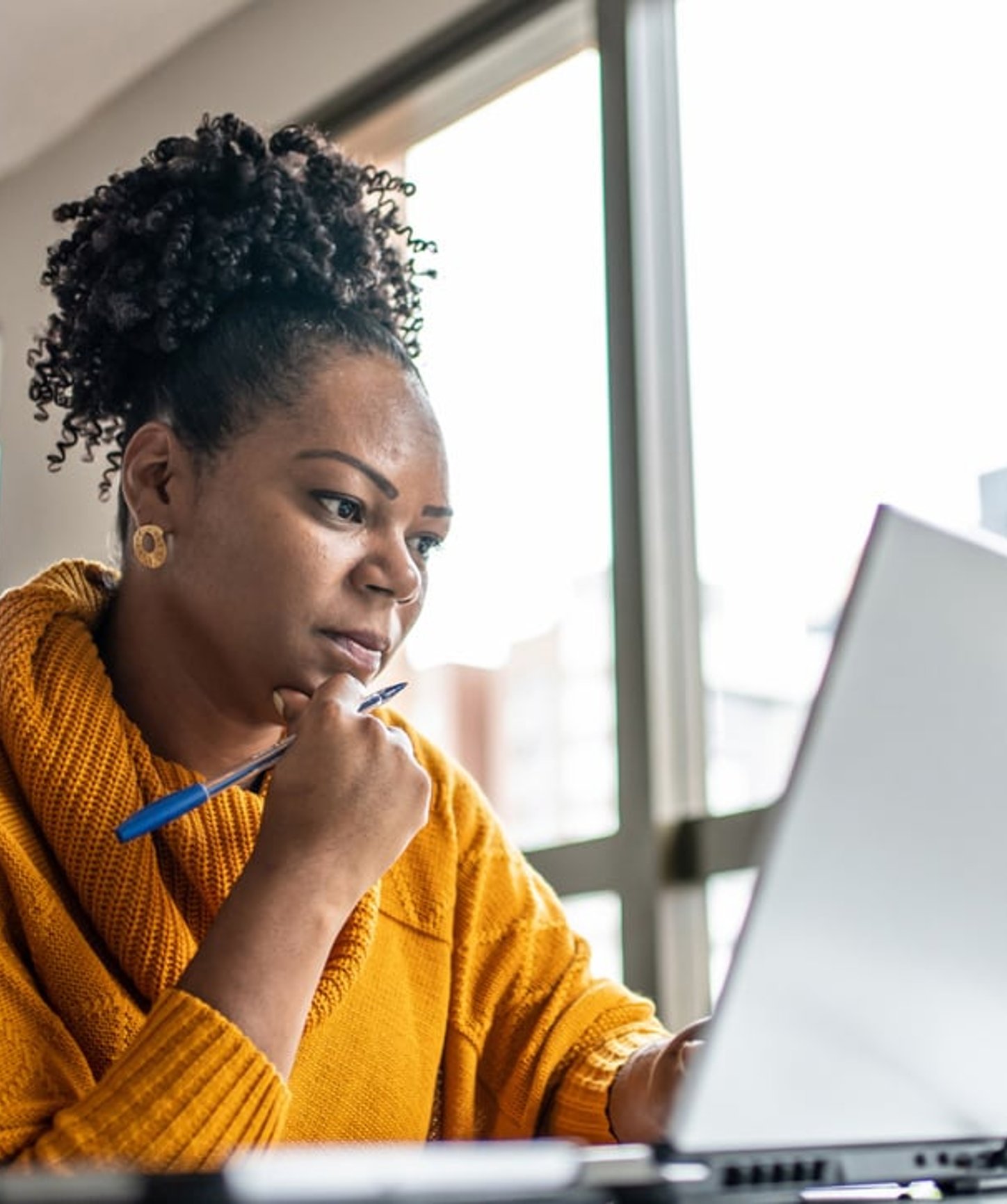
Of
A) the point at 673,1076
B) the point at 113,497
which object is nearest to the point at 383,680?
the point at 113,497

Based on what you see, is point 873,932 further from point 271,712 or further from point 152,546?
point 152,546

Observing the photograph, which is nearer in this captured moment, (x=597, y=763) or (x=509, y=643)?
(x=597, y=763)

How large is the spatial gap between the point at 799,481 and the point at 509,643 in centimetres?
59

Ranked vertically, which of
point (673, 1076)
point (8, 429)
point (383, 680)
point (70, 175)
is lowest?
point (673, 1076)

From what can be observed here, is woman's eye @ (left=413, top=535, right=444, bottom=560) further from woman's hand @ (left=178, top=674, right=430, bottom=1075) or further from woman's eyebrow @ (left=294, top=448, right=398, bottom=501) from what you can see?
woman's hand @ (left=178, top=674, right=430, bottom=1075)

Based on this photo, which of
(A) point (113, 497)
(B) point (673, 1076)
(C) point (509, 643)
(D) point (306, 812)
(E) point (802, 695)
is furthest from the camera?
(C) point (509, 643)

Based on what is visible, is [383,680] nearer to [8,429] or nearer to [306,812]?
[8,429]

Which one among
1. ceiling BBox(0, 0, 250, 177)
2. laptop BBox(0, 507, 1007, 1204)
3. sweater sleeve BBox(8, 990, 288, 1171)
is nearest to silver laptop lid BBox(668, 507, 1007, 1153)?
laptop BBox(0, 507, 1007, 1204)

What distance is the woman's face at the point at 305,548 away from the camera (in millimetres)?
1301

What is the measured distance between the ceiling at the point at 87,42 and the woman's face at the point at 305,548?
146 cm

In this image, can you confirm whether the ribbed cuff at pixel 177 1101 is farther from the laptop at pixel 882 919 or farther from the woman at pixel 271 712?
the laptop at pixel 882 919

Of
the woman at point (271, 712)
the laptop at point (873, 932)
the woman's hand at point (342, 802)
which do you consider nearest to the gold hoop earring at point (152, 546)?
the woman at point (271, 712)

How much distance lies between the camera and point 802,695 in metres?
2.27

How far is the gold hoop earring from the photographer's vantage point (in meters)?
1.37
